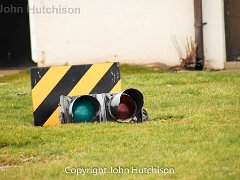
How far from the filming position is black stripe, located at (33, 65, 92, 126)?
32.3 ft

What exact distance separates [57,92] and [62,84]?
0.12 meters

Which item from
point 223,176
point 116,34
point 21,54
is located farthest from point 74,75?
point 21,54

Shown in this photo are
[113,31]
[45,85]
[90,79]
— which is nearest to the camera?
[45,85]

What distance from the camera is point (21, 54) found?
19.5 meters

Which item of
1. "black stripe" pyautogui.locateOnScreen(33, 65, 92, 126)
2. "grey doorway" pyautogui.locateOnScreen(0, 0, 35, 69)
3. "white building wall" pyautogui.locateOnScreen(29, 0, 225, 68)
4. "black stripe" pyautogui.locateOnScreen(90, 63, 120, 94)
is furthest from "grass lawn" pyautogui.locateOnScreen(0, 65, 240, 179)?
"grey doorway" pyautogui.locateOnScreen(0, 0, 35, 69)

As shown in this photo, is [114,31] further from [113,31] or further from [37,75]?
→ [37,75]

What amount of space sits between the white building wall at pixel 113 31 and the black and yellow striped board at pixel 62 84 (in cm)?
674

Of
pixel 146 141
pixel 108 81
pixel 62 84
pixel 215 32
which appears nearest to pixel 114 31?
pixel 215 32

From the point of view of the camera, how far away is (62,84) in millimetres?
9969

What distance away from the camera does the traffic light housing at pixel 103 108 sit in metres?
9.59

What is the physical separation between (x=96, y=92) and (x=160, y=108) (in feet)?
3.67

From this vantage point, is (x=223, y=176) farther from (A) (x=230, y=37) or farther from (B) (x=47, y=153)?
(A) (x=230, y=37)

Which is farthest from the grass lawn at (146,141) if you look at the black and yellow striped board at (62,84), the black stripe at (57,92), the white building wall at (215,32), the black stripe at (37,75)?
the white building wall at (215,32)

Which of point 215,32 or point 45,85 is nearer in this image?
point 45,85
